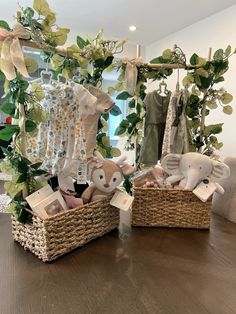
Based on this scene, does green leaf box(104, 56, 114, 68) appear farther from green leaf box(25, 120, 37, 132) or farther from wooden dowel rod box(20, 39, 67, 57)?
green leaf box(25, 120, 37, 132)

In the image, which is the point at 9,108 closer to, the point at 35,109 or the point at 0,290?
the point at 35,109

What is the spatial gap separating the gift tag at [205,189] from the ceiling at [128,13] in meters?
1.74

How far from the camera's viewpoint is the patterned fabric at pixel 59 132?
2.84 ft

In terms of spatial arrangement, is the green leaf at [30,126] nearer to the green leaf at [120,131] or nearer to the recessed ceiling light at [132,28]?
the green leaf at [120,131]

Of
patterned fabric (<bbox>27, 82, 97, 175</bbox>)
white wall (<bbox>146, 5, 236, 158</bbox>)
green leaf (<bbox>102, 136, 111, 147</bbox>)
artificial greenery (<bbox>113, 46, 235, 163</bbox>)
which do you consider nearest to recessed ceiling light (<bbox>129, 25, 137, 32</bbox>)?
white wall (<bbox>146, 5, 236, 158</bbox>)

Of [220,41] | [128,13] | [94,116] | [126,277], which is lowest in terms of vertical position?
[126,277]

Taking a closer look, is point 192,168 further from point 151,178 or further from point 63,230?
point 63,230

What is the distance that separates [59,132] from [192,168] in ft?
1.82

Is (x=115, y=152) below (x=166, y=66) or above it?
below

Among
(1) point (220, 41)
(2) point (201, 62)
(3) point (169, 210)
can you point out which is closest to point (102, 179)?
(3) point (169, 210)

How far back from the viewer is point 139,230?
107cm

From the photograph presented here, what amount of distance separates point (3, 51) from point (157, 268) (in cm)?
78

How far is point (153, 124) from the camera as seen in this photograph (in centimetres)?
117

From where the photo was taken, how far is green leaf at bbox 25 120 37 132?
2.70 ft
